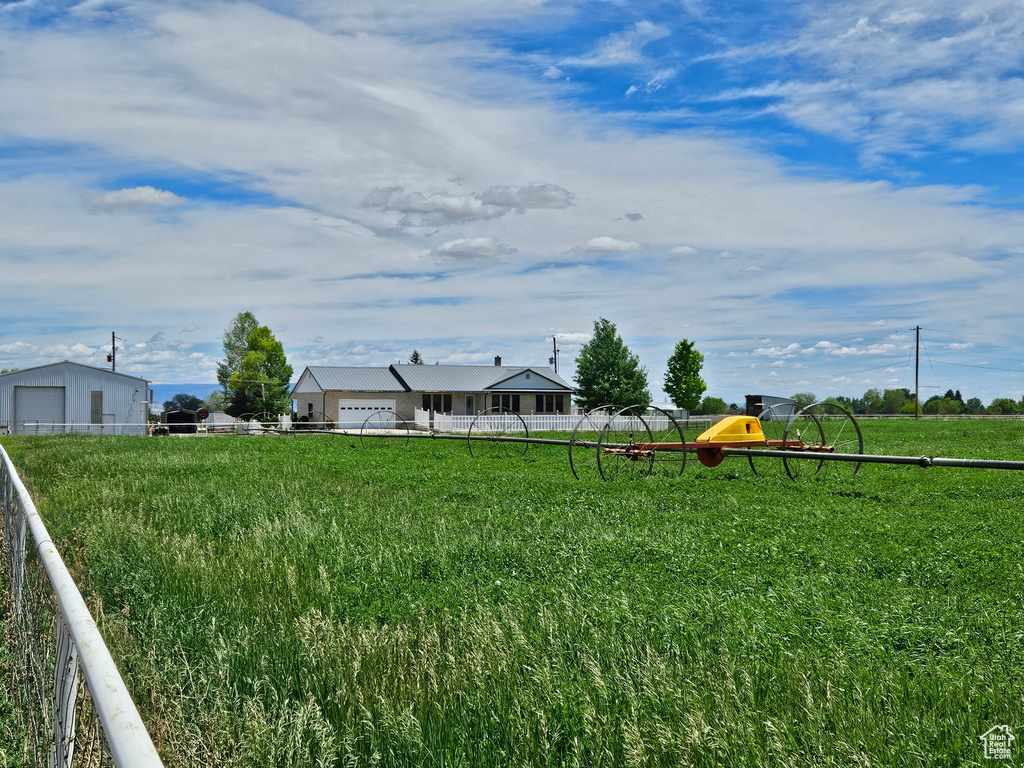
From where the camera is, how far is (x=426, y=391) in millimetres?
57656

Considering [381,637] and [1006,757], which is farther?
[381,637]

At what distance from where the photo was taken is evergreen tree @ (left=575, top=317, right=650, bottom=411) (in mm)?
58375

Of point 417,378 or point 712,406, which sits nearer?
point 417,378

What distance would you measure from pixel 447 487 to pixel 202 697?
30.8ft

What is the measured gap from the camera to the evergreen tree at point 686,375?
62938mm

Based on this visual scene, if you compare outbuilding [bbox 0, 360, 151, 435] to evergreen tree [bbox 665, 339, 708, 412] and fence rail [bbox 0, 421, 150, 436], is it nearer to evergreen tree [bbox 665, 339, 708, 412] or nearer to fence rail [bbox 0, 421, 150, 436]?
fence rail [bbox 0, 421, 150, 436]

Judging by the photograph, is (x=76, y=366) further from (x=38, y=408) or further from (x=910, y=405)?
(x=910, y=405)

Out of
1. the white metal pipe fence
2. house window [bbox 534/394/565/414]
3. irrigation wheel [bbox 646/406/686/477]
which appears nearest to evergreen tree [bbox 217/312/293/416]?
house window [bbox 534/394/565/414]

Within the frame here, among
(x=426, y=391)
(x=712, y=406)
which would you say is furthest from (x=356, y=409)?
(x=712, y=406)

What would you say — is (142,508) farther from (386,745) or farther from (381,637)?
(386,745)

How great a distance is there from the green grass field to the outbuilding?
126ft

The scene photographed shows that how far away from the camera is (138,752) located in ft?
5.45

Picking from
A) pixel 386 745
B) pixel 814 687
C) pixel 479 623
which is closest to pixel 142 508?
pixel 479 623

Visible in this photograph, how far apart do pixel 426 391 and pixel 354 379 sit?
5.38m
